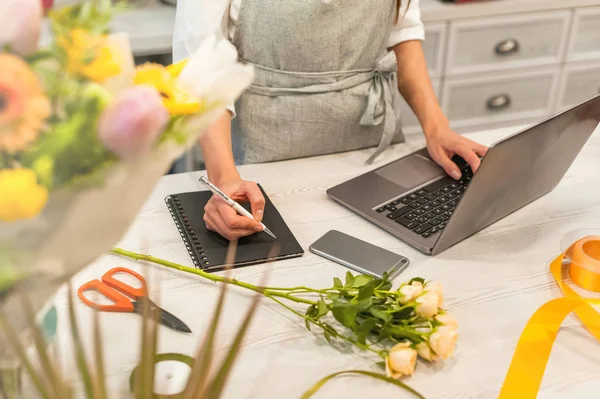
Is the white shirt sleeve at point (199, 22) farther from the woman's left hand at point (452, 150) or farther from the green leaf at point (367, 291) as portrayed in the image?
the green leaf at point (367, 291)

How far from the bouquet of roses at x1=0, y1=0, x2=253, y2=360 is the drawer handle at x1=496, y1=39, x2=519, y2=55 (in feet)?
7.37

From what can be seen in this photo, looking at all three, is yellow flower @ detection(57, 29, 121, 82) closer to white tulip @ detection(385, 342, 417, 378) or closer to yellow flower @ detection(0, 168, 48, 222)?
yellow flower @ detection(0, 168, 48, 222)

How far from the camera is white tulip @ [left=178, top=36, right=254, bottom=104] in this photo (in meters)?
0.49

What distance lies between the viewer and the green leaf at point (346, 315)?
Answer: 87 cm

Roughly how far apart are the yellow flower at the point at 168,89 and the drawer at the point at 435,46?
2.01 meters

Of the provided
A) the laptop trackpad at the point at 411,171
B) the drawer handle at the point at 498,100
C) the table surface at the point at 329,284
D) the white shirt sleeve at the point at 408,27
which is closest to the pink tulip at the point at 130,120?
the table surface at the point at 329,284

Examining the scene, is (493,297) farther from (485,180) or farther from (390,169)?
(390,169)

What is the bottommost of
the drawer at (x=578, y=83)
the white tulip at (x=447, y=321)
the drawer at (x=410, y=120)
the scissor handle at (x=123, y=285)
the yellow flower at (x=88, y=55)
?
the drawer at (x=410, y=120)

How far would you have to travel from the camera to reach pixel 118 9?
0.43 metres

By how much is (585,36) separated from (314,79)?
1.68 m

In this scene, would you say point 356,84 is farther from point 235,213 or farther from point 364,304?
point 364,304

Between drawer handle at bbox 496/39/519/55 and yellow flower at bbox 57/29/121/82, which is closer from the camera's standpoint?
yellow flower at bbox 57/29/121/82

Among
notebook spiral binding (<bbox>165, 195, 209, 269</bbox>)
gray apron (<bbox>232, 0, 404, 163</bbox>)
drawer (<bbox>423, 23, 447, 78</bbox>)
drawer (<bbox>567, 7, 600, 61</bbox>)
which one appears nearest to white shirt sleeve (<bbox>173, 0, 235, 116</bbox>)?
gray apron (<bbox>232, 0, 404, 163</bbox>)

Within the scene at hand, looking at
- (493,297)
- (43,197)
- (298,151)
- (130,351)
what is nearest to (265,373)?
(130,351)
